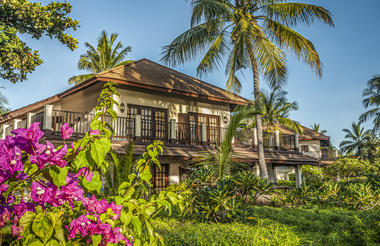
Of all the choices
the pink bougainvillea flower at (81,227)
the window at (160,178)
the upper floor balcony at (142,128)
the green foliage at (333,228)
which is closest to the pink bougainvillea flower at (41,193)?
the pink bougainvillea flower at (81,227)

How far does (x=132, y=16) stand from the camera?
921cm

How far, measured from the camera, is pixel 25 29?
10.7 m

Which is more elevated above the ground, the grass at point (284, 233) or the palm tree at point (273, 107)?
the palm tree at point (273, 107)

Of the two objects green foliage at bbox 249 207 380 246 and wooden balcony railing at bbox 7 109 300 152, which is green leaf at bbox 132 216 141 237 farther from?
wooden balcony railing at bbox 7 109 300 152

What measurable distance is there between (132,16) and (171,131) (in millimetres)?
5415

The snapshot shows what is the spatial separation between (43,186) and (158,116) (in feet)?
41.3

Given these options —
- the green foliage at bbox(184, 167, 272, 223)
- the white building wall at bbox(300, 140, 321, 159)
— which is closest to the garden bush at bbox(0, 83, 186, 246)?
the green foliage at bbox(184, 167, 272, 223)

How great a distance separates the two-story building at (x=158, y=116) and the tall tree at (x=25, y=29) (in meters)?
1.80

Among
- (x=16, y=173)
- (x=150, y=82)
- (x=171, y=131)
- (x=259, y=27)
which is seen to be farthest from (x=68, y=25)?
(x=16, y=173)

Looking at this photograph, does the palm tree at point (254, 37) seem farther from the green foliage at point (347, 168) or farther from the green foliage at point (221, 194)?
the green foliage at point (347, 168)

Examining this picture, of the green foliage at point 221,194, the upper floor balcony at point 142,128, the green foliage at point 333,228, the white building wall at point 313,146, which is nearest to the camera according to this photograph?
the green foliage at point 333,228

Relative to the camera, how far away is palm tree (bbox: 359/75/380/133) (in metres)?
31.4

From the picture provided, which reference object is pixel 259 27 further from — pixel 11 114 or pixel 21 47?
pixel 11 114

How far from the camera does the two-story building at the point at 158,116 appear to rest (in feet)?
39.5
